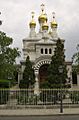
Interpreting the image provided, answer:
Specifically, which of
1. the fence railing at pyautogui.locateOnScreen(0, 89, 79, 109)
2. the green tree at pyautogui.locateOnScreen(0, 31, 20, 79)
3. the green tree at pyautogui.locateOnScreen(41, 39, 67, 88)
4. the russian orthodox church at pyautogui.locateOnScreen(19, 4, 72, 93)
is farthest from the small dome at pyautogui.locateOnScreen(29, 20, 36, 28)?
the fence railing at pyautogui.locateOnScreen(0, 89, 79, 109)

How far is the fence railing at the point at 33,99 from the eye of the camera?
2380cm

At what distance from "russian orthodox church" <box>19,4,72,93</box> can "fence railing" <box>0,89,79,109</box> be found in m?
29.9

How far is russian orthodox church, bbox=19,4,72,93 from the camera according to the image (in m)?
56.0

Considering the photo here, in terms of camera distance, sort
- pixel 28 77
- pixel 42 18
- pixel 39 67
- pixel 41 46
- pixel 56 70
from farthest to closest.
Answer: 1. pixel 42 18
2. pixel 41 46
3. pixel 39 67
4. pixel 28 77
5. pixel 56 70

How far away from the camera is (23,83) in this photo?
50938mm

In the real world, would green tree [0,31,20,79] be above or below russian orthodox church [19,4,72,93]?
below

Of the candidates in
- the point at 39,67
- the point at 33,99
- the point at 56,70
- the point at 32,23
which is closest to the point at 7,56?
the point at 56,70

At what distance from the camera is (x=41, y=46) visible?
61.3 metres

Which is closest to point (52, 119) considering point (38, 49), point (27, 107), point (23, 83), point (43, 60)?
point (27, 107)

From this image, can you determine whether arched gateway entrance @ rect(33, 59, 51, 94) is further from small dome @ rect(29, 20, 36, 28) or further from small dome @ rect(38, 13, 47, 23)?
small dome @ rect(38, 13, 47, 23)

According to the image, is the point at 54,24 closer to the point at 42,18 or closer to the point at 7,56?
the point at 42,18

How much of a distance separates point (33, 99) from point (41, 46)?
37.8m

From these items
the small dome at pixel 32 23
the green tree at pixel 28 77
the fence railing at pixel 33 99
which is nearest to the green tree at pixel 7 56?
the fence railing at pixel 33 99

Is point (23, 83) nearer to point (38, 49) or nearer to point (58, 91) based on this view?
point (38, 49)
